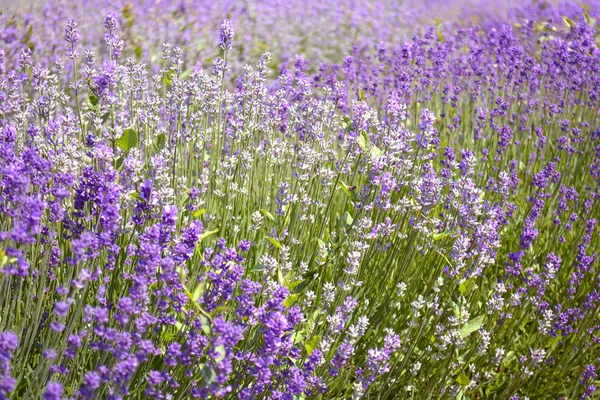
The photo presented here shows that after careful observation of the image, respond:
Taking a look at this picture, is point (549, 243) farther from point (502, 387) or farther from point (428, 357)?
point (428, 357)

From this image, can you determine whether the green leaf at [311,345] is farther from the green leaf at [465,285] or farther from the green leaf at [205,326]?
the green leaf at [465,285]

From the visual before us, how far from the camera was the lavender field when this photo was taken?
6.04 ft

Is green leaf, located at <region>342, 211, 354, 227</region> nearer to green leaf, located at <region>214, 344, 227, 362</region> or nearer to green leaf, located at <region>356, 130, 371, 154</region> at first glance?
green leaf, located at <region>356, 130, 371, 154</region>

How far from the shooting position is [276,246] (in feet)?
8.09

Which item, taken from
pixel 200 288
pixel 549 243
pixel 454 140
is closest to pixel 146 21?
pixel 454 140

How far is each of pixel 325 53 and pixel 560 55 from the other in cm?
611

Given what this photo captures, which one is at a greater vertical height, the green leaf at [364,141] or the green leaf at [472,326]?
the green leaf at [364,141]

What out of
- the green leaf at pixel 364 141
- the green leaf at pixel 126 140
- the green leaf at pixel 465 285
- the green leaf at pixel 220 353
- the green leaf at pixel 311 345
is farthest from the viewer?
the green leaf at pixel 364 141

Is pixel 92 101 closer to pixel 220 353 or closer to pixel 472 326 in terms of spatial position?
pixel 220 353

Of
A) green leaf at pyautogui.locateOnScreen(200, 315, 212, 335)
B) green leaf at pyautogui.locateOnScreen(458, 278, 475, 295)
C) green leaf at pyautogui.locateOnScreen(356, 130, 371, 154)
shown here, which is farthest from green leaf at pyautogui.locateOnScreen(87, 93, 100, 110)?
green leaf at pyautogui.locateOnScreen(458, 278, 475, 295)

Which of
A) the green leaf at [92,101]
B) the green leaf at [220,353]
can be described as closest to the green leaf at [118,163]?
the green leaf at [92,101]

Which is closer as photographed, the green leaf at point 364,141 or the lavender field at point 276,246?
the lavender field at point 276,246

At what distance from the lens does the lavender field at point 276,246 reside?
184cm

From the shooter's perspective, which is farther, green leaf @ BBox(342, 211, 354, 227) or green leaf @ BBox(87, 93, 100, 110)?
green leaf @ BBox(342, 211, 354, 227)
